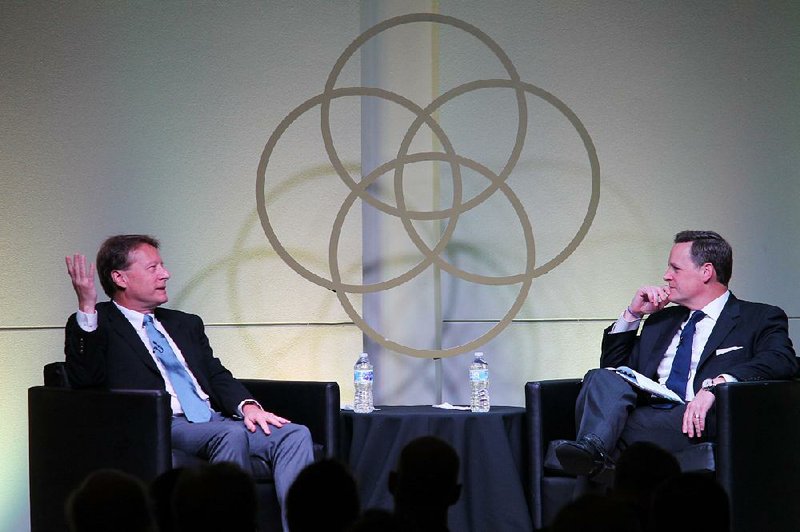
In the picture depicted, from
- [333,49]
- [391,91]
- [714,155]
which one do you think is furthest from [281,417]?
[714,155]

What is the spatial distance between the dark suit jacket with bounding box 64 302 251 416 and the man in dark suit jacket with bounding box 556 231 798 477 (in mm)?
1488

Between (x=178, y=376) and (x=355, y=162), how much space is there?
5.31 ft

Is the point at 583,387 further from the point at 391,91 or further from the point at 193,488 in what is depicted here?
the point at 193,488

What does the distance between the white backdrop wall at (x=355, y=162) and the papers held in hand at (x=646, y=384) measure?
110cm

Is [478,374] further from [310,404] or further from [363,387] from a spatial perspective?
[310,404]

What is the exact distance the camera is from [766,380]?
13.8ft

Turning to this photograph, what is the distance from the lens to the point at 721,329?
454 cm

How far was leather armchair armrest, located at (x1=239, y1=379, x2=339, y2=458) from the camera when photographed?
4.49m

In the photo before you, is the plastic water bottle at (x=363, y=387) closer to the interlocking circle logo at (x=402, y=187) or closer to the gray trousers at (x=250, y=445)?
the interlocking circle logo at (x=402, y=187)

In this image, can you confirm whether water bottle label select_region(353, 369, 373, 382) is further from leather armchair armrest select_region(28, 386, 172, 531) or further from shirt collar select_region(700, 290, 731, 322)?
shirt collar select_region(700, 290, 731, 322)

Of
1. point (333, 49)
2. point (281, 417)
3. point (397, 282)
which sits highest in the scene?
point (333, 49)

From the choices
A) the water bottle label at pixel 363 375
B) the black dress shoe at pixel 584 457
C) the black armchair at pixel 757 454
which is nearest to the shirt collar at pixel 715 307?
the black armchair at pixel 757 454

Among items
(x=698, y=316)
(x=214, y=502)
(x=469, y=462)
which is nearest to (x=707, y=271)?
(x=698, y=316)

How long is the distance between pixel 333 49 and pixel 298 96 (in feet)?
1.01
